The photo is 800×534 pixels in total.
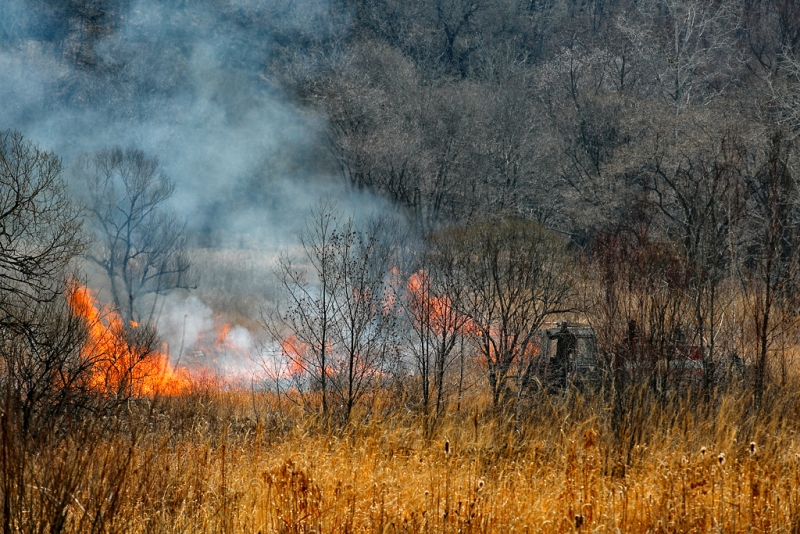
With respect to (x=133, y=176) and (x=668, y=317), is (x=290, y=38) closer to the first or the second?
(x=133, y=176)

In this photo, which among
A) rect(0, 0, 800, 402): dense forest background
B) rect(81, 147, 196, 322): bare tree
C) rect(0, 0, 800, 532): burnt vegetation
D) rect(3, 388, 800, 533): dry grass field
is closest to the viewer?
rect(3, 388, 800, 533): dry grass field

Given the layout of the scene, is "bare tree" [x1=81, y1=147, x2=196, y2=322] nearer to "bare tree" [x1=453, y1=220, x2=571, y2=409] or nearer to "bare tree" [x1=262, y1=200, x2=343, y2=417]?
"bare tree" [x1=262, y1=200, x2=343, y2=417]

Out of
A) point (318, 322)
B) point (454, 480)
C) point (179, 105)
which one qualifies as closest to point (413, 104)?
point (179, 105)

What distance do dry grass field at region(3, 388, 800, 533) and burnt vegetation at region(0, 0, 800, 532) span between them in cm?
6

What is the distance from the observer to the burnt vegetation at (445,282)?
6.30m

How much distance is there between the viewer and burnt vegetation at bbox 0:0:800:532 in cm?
630

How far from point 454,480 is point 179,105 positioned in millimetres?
41839

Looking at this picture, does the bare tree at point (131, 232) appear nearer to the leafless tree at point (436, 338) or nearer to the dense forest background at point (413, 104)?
the dense forest background at point (413, 104)

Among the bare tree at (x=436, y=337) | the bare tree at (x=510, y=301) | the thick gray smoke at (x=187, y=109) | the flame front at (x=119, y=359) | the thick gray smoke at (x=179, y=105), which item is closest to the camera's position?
the bare tree at (x=436, y=337)

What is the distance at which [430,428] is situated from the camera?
9195 millimetres

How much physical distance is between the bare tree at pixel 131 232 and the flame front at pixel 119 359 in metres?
2.19

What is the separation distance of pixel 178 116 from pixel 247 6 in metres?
15.1

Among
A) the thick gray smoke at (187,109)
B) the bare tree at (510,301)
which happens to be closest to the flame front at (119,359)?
the bare tree at (510,301)

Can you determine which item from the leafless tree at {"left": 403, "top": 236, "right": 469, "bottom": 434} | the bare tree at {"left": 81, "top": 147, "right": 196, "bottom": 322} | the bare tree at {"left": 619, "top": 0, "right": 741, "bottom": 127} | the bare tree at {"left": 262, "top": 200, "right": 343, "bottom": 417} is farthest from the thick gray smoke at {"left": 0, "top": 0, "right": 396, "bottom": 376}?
the leafless tree at {"left": 403, "top": 236, "right": 469, "bottom": 434}
